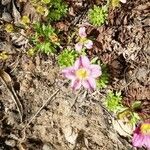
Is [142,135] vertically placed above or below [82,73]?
below

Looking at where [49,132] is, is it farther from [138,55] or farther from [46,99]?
[138,55]

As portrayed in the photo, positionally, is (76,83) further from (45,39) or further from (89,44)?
(45,39)

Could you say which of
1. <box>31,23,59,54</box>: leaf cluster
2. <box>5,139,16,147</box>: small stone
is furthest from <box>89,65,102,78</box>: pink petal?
<box>5,139,16,147</box>: small stone

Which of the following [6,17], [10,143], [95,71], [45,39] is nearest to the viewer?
[95,71]

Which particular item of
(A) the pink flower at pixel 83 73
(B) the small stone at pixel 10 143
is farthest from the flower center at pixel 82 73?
(B) the small stone at pixel 10 143

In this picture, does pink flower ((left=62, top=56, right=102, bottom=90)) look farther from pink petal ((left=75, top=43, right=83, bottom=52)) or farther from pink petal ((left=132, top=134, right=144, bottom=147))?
pink petal ((left=132, top=134, right=144, bottom=147))

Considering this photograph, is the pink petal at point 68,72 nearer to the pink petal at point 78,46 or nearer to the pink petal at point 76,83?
the pink petal at point 76,83

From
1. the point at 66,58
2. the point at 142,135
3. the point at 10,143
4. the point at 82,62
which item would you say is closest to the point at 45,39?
the point at 66,58
